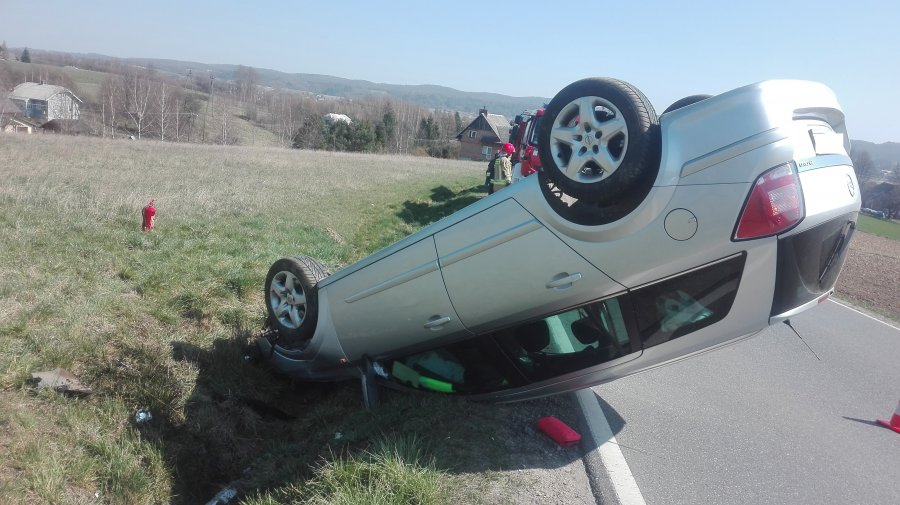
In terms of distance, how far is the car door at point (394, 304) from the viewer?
4.51 metres

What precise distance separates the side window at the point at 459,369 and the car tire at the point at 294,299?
0.91 metres

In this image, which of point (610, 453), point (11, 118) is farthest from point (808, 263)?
point (11, 118)

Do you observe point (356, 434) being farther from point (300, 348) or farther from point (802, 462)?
point (802, 462)

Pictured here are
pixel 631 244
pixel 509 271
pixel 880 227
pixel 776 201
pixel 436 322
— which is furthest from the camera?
pixel 880 227

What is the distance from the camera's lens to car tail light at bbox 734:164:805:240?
3250 millimetres

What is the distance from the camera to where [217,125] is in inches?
2849

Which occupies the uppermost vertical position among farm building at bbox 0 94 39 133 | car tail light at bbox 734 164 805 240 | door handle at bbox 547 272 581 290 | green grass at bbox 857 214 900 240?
car tail light at bbox 734 164 805 240

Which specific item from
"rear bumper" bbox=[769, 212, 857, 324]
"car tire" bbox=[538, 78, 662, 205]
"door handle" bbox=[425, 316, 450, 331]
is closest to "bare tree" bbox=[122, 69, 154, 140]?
"door handle" bbox=[425, 316, 450, 331]

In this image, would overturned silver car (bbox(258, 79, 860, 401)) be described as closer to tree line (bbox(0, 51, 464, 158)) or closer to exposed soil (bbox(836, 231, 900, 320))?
exposed soil (bbox(836, 231, 900, 320))

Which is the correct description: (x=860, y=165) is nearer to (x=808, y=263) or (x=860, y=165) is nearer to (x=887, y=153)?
(x=808, y=263)

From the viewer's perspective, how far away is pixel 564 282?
152 inches

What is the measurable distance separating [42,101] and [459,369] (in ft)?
201

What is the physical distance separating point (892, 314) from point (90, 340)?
40.2 feet

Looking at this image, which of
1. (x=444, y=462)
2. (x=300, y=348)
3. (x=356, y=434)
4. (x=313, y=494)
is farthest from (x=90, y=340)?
(x=444, y=462)
